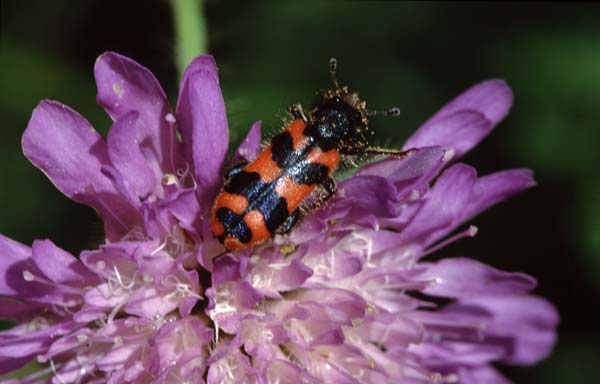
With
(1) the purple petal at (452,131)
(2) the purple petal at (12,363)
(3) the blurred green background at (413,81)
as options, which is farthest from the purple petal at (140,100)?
(3) the blurred green background at (413,81)

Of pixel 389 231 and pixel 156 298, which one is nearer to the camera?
pixel 156 298

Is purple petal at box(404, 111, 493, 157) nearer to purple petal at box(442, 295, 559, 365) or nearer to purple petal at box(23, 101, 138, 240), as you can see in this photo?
purple petal at box(442, 295, 559, 365)

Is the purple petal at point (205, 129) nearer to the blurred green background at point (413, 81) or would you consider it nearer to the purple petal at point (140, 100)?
the purple petal at point (140, 100)

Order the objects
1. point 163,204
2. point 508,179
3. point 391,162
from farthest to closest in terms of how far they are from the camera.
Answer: point 508,179, point 391,162, point 163,204

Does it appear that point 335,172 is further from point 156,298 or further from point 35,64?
point 35,64

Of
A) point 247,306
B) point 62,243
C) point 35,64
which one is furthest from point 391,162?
point 35,64

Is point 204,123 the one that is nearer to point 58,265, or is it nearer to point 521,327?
point 58,265

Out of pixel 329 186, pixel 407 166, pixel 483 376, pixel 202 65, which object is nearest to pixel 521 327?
pixel 483 376
